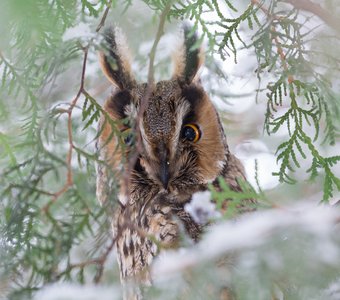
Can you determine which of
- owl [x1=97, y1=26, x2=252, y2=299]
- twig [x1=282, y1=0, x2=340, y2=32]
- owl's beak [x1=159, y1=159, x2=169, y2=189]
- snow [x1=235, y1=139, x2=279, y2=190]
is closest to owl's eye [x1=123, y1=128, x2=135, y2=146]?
owl [x1=97, y1=26, x2=252, y2=299]

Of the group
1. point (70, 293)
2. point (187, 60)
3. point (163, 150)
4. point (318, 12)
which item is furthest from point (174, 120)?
point (70, 293)

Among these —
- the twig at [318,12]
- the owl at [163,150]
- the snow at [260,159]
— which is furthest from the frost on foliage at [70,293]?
the snow at [260,159]

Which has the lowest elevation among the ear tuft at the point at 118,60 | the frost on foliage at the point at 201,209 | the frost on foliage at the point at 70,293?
the frost on foliage at the point at 70,293

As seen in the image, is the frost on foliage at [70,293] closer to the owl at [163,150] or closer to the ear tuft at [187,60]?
the owl at [163,150]

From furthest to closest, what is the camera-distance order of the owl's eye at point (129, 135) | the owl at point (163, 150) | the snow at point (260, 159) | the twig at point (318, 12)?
1. the snow at point (260, 159)
2. the owl at point (163, 150)
3. the twig at point (318, 12)
4. the owl's eye at point (129, 135)

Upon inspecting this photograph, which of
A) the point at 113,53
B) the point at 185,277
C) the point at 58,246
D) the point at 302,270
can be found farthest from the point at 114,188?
the point at 113,53

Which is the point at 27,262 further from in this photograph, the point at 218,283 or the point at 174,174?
the point at 174,174

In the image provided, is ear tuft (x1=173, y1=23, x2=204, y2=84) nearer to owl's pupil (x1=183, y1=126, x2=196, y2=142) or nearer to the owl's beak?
owl's pupil (x1=183, y1=126, x2=196, y2=142)
